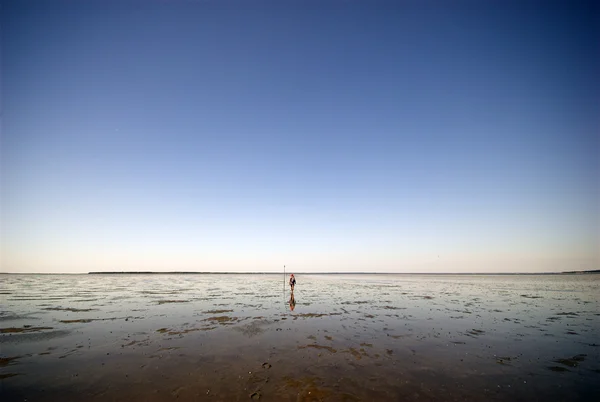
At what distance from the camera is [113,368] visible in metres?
10.0

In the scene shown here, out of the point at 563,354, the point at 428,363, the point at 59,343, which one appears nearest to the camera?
the point at 428,363

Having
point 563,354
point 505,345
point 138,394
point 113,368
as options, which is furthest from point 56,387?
point 563,354

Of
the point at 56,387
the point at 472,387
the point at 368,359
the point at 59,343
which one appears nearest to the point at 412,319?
the point at 368,359

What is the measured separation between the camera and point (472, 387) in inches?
343

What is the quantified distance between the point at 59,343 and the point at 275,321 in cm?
1193

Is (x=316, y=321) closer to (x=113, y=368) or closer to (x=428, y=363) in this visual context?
(x=428, y=363)

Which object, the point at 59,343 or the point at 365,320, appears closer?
the point at 59,343

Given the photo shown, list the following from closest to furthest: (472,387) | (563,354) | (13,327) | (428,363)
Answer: (472,387), (428,363), (563,354), (13,327)

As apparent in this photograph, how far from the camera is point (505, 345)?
13.3 m

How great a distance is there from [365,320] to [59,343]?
59.6ft

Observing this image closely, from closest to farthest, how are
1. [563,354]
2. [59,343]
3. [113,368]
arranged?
[113,368], [563,354], [59,343]

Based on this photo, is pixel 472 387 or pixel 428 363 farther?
pixel 428 363

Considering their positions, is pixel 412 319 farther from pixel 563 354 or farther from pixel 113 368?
pixel 113 368

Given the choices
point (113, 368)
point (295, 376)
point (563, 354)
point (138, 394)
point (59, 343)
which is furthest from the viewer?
point (59, 343)
